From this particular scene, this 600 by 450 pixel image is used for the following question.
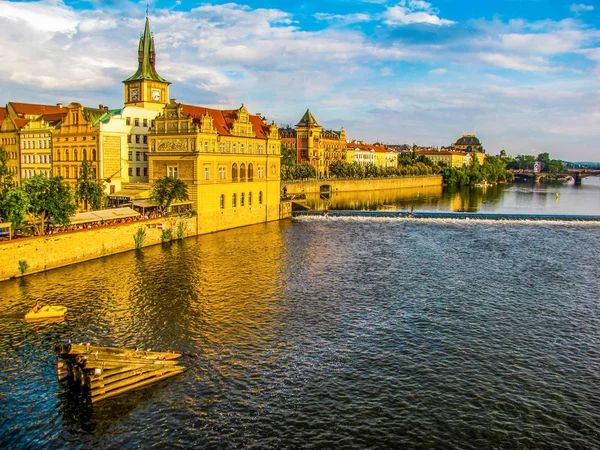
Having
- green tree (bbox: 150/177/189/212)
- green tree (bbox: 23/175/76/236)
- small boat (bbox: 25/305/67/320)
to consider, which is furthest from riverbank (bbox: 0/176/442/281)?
small boat (bbox: 25/305/67/320)

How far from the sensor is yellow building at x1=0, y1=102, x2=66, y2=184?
7938cm

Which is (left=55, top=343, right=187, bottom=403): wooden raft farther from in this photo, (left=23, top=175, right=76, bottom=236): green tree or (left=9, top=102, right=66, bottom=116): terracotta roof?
(left=9, top=102, right=66, bottom=116): terracotta roof

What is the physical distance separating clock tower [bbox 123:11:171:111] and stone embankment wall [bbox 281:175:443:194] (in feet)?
163

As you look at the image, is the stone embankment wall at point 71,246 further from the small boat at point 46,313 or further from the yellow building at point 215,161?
the small boat at point 46,313

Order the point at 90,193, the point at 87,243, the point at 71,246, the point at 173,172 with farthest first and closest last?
1. the point at 173,172
2. the point at 90,193
3. the point at 87,243
4. the point at 71,246

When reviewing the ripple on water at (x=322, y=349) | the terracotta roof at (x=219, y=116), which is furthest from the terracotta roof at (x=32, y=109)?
the ripple on water at (x=322, y=349)

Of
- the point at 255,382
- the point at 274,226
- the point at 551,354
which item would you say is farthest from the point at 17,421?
the point at 274,226

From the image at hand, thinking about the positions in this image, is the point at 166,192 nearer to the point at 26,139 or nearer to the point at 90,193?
the point at 90,193

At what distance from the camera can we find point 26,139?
267ft

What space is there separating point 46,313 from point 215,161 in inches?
1510

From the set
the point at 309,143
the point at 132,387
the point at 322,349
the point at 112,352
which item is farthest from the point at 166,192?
the point at 309,143

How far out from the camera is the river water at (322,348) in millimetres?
21438

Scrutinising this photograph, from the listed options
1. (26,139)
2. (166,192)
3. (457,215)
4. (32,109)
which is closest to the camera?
(166,192)

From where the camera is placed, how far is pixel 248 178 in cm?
7575
